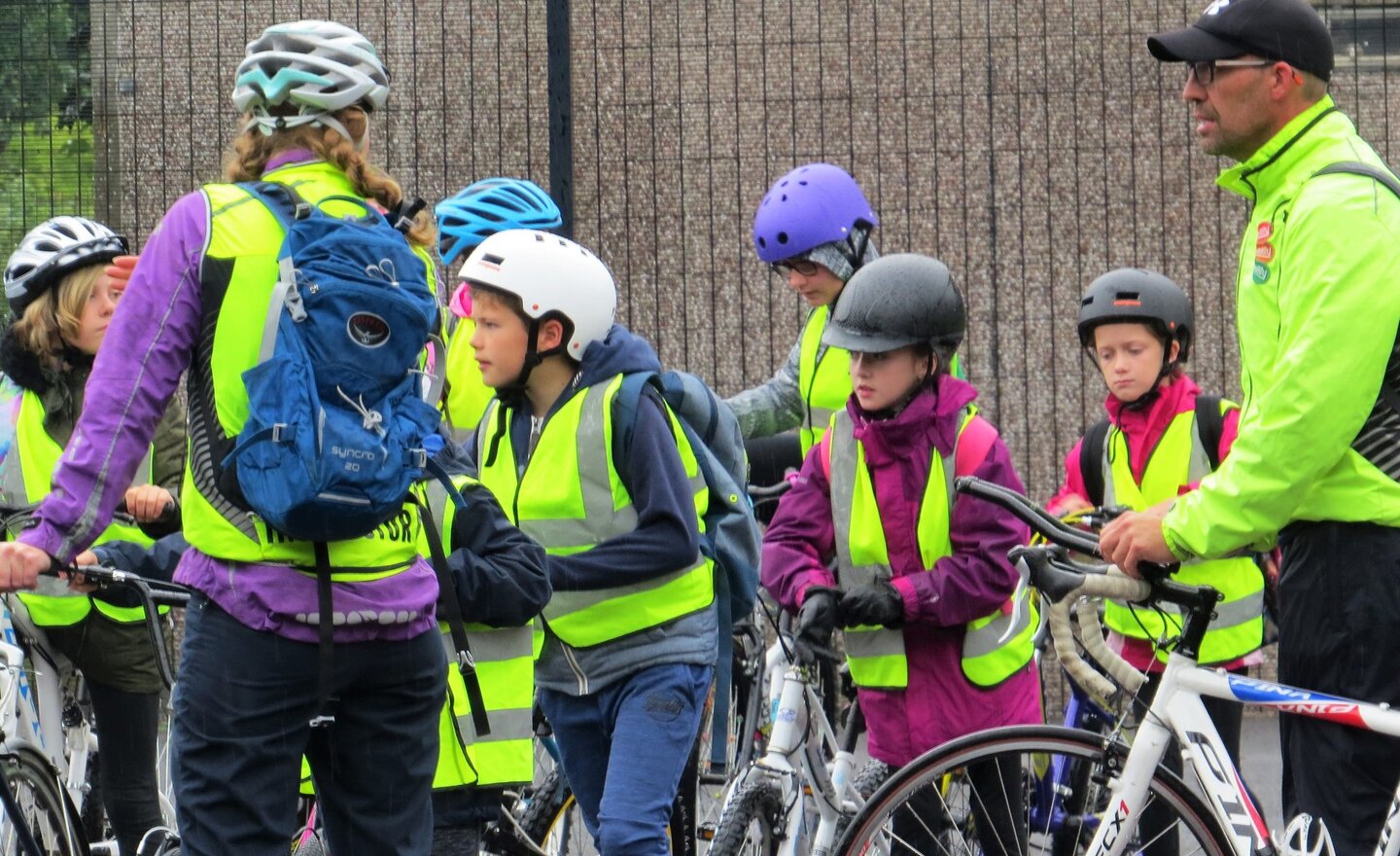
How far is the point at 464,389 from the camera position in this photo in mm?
6059

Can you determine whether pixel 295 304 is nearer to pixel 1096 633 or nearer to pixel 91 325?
pixel 1096 633

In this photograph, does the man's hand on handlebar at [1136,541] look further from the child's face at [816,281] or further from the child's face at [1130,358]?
the child's face at [816,281]

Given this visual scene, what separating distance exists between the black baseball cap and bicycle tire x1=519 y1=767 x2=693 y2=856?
271 centimetres

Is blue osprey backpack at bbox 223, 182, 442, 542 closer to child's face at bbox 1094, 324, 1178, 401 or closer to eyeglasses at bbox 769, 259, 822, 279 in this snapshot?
child's face at bbox 1094, 324, 1178, 401

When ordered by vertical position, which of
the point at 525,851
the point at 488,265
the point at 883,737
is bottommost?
the point at 525,851

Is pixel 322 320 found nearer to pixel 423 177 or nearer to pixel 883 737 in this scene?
pixel 883 737

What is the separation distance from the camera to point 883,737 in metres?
5.11

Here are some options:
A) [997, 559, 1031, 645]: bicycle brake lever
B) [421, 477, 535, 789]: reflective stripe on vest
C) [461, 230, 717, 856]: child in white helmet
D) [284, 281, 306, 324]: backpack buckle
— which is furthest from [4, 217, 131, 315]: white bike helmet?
[997, 559, 1031, 645]: bicycle brake lever

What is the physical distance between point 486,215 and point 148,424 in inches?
112

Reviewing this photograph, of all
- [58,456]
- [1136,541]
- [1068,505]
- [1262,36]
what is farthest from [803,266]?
[1136,541]

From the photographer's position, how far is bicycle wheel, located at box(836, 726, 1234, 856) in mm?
3982

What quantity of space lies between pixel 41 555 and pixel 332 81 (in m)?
1.02

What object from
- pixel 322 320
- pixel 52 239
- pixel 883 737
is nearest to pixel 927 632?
pixel 883 737

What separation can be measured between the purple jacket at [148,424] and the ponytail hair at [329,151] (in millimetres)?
289
